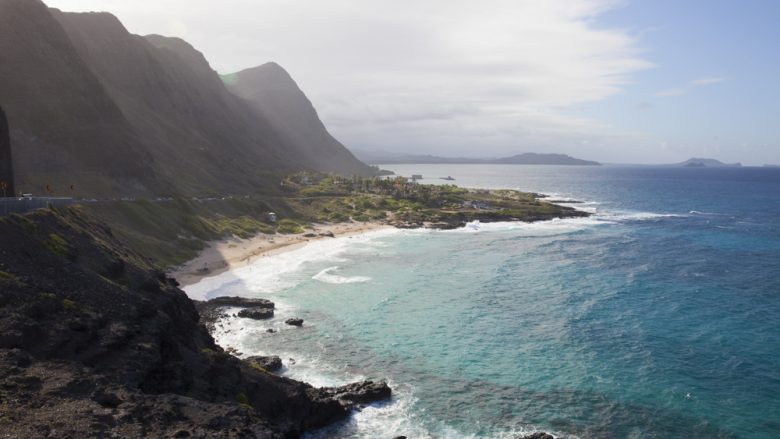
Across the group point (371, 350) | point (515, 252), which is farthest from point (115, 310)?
point (515, 252)

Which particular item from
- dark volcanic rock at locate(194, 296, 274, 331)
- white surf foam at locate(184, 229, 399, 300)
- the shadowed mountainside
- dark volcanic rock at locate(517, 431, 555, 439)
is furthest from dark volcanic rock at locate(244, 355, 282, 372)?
the shadowed mountainside

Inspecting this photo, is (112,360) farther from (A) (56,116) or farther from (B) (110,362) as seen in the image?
(A) (56,116)

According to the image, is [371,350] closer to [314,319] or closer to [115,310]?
[314,319]

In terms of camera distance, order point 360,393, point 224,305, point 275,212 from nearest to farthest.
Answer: point 360,393 < point 224,305 < point 275,212

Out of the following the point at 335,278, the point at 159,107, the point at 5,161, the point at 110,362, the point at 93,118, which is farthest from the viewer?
the point at 159,107

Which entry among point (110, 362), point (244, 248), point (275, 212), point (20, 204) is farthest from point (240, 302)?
point (275, 212)

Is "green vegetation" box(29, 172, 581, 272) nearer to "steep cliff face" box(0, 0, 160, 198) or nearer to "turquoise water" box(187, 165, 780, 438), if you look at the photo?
"steep cliff face" box(0, 0, 160, 198)

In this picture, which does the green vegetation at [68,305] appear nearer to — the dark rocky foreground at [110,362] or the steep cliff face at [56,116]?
the dark rocky foreground at [110,362]
